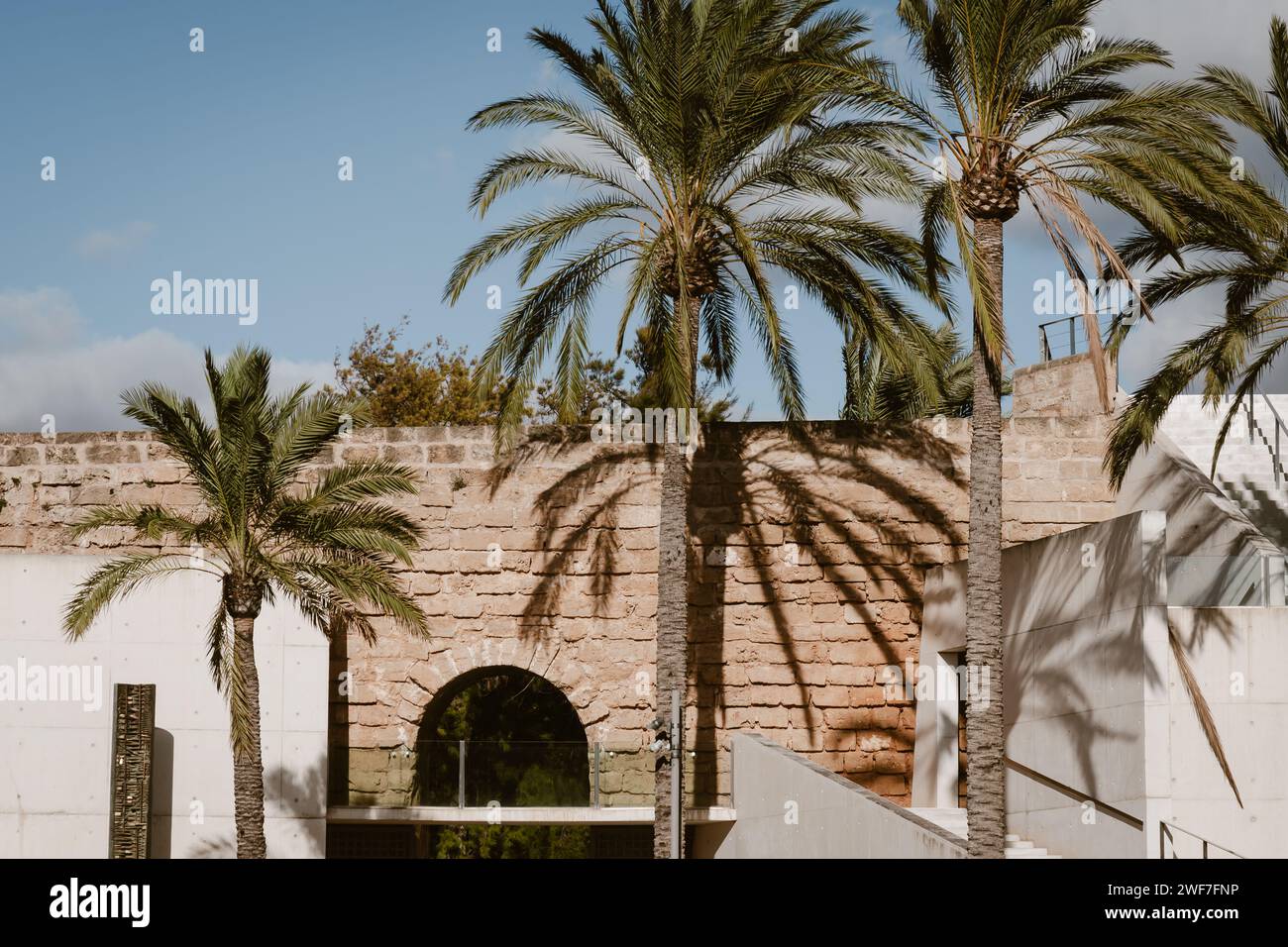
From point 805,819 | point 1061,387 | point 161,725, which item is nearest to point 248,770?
point 161,725

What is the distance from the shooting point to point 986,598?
13203 mm

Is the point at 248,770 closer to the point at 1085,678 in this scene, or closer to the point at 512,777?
the point at 512,777

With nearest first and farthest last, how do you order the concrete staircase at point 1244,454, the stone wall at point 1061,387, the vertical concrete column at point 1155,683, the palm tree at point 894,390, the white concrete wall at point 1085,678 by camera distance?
the vertical concrete column at point 1155,683 → the white concrete wall at point 1085,678 → the concrete staircase at point 1244,454 → the stone wall at point 1061,387 → the palm tree at point 894,390

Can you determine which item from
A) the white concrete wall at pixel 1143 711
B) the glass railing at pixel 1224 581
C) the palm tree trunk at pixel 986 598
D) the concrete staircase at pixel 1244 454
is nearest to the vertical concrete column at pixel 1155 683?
the white concrete wall at pixel 1143 711

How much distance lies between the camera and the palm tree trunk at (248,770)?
45.1 feet

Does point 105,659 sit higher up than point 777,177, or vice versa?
point 777,177

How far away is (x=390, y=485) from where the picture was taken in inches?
567

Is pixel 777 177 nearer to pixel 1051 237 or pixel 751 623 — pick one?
pixel 1051 237

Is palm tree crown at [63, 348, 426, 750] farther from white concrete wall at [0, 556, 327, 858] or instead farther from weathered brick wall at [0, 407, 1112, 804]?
weathered brick wall at [0, 407, 1112, 804]

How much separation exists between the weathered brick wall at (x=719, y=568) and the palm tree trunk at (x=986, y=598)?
388cm

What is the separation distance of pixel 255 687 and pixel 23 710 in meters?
2.46

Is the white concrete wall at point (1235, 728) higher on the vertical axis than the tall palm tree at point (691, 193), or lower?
lower

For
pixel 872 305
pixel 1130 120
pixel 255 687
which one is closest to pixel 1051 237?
pixel 1130 120

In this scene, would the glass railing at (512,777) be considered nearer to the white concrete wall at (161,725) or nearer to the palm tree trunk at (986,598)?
the white concrete wall at (161,725)
